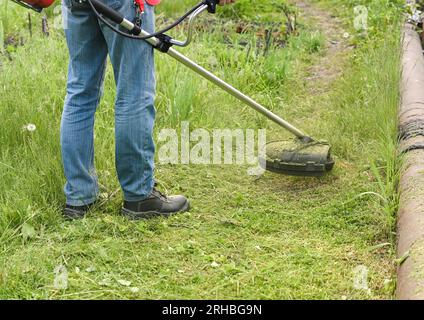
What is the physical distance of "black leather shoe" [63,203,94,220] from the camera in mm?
3621

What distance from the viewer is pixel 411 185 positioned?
3.45 metres

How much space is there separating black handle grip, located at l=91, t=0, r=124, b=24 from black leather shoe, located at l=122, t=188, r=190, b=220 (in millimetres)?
909

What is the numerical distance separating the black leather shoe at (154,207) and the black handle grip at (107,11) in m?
0.91

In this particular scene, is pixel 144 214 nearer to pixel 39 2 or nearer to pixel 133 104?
pixel 133 104

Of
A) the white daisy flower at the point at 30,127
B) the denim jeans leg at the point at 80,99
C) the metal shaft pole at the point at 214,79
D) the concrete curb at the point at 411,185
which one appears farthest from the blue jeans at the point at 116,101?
the concrete curb at the point at 411,185

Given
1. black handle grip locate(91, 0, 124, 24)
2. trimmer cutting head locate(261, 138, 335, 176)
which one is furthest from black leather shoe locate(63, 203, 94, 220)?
trimmer cutting head locate(261, 138, 335, 176)

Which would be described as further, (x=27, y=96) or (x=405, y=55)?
(x=405, y=55)

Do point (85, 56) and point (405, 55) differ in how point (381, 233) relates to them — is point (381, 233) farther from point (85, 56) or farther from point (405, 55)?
point (405, 55)

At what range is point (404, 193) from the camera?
11.3 ft

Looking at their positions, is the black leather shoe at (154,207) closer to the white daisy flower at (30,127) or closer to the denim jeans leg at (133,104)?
the denim jeans leg at (133,104)

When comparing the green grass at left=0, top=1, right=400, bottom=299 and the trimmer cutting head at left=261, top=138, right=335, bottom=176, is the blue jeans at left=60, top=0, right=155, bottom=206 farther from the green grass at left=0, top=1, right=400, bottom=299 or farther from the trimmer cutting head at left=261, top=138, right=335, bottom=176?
the trimmer cutting head at left=261, top=138, right=335, bottom=176
